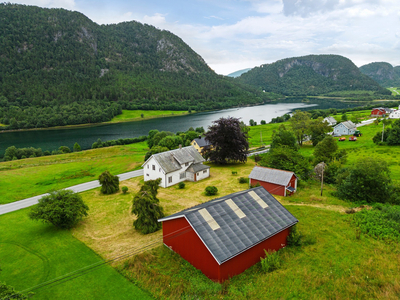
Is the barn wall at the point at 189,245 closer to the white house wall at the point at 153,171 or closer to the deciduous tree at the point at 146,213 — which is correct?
the deciduous tree at the point at 146,213

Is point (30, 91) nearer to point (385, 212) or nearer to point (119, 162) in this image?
point (119, 162)

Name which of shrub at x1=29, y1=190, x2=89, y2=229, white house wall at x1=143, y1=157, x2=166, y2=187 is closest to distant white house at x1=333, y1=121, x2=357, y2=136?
white house wall at x1=143, y1=157, x2=166, y2=187

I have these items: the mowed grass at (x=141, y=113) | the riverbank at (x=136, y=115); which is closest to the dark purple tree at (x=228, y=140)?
the riverbank at (x=136, y=115)

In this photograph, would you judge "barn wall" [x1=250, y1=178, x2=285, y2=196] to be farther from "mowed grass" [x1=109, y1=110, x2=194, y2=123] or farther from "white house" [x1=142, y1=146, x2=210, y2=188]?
"mowed grass" [x1=109, y1=110, x2=194, y2=123]

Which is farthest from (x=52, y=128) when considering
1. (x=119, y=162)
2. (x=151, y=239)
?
(x=151, y=239)

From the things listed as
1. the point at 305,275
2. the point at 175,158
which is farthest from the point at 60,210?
the point at 305,275

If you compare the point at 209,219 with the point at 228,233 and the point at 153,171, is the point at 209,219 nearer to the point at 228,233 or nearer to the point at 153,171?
the point at 228,233

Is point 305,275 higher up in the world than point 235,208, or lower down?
lower down
